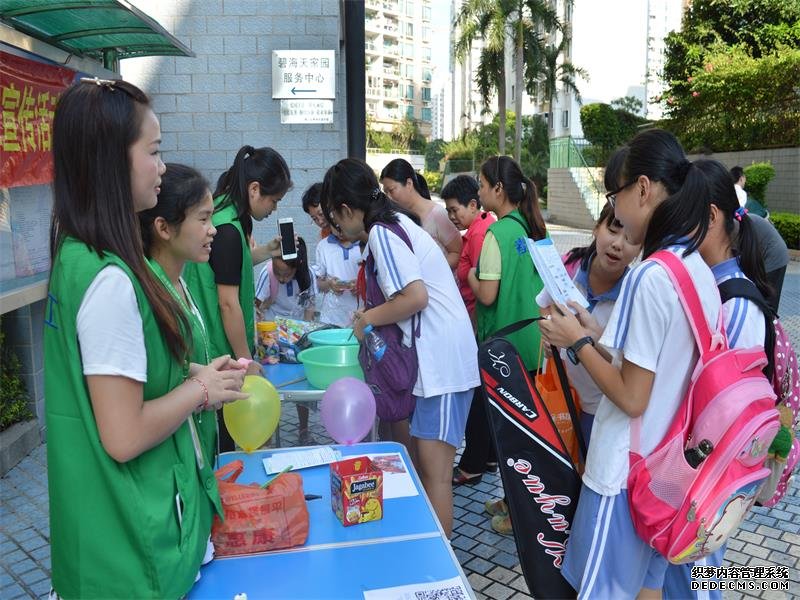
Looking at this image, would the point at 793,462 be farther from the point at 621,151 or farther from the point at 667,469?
the point at 621,151

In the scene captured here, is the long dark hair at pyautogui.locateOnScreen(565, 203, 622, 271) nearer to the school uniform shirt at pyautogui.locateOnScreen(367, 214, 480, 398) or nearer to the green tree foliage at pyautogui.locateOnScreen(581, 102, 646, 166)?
the school uniform shirt at pyautogui.locateOnScreen(367, 214, 480, 398)

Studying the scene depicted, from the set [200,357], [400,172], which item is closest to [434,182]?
[400,172]

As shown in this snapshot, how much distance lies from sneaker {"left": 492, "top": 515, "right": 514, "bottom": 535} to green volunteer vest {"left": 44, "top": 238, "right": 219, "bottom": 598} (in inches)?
87.7

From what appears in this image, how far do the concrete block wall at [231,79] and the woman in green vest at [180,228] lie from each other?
4553 mm

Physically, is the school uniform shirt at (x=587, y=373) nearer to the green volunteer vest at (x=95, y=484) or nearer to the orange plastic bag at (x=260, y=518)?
the orange plastic bag at (x=260, y=518)

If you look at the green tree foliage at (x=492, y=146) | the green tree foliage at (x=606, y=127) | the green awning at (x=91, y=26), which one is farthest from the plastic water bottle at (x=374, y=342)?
the green tree foliage at (x=492, y=146)

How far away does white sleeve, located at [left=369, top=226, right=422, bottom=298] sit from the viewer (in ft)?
8.22

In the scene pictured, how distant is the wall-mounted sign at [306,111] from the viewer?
6.25 meters

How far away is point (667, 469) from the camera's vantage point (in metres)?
1.60

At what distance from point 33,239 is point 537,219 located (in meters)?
3.05

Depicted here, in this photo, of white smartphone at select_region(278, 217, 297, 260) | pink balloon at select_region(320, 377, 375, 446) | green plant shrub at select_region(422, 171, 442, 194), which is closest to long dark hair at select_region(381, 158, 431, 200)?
white smartphone at select_region(278, 217, 297, 260)

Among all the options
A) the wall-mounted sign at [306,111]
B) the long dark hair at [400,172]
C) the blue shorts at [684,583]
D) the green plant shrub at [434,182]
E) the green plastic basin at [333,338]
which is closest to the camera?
the blue shorts at [684,583]

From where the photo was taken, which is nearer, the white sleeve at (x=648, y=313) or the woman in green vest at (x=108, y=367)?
the woman in green vest at (x=108, y=367)

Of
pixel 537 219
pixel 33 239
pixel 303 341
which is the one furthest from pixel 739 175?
pixel 33 239
